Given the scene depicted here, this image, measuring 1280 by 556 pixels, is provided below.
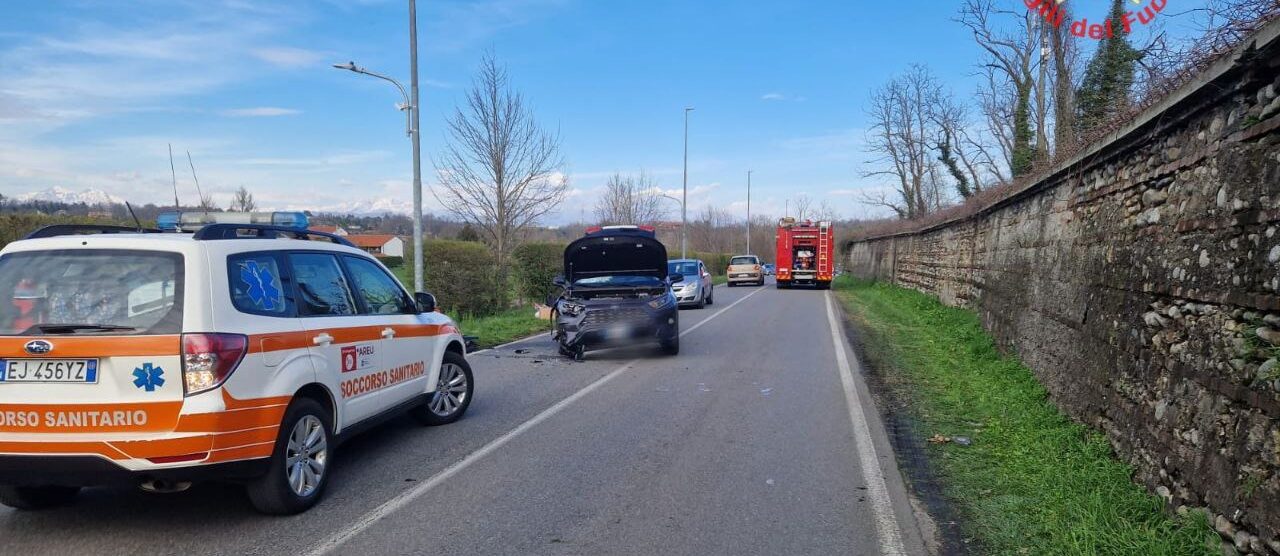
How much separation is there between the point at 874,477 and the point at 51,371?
17.1 ft

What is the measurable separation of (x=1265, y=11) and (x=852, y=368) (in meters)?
7.27

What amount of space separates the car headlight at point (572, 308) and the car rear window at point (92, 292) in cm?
773

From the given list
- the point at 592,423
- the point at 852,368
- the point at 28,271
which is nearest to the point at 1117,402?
the point at 592,423

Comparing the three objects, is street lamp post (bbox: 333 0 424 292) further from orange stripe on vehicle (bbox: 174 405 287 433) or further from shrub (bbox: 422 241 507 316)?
orange stripe on vehicle (bbox: 174 405 287 433)

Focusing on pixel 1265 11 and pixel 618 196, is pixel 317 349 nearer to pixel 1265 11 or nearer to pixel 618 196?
pixel 1265 11

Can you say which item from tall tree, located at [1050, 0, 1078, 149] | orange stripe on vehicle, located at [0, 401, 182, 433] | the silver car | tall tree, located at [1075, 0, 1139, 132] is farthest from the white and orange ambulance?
tall tree, located at [1050, 0, 1078, 149]

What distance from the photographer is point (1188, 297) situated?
4.99 metres

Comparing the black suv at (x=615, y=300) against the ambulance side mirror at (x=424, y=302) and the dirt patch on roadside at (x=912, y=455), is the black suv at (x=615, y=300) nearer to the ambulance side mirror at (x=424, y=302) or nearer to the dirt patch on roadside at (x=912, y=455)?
the dirt patch on roadside at (x=912, y=455)

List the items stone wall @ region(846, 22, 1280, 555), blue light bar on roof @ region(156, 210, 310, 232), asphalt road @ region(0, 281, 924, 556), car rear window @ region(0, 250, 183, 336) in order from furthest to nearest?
1. blue light bar on roof @ region(156, 210, 310, 232)
2. asphalt road @ region(0, 281, 924, 556)
3. car rear window @ region(0, 250, 183, 336)
4. stone wall @ region(846, 22, 1280, 555)

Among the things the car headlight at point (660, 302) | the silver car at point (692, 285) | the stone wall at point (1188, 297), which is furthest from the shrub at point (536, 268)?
the stone wall at point (1188, 297)

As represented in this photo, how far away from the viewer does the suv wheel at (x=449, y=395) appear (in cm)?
738

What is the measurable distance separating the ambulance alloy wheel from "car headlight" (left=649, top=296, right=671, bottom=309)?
712 centimetres

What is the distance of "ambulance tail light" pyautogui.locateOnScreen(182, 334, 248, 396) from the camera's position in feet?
14.0

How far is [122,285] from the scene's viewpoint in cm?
439
